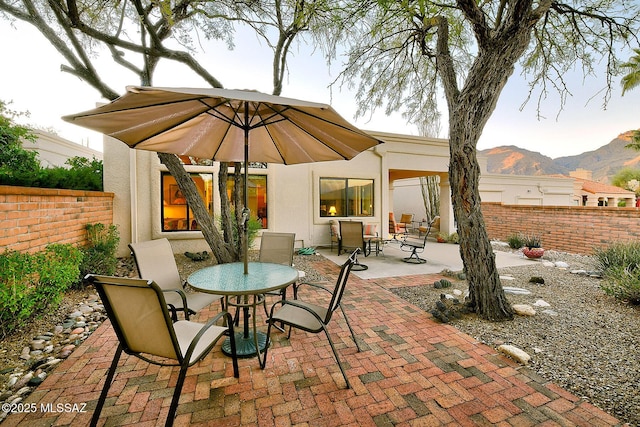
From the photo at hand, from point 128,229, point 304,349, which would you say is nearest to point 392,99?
point 304,349

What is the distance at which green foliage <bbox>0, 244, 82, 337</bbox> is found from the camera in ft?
8.62

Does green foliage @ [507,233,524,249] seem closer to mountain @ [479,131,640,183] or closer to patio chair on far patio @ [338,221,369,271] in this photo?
patio chair on far patio @ [338,221,369,271]

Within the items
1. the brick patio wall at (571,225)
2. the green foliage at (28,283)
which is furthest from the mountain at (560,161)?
the green foliage at (28,283)

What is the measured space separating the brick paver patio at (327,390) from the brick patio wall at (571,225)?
8099mm

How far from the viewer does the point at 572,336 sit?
10.3 feet

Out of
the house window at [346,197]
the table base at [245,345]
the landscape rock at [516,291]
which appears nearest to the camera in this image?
the table base at [245,345]

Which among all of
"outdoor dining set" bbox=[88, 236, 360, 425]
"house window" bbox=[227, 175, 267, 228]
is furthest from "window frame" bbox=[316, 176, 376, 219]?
"outdoor dining set" bbox=[88, 236, 360, 425]

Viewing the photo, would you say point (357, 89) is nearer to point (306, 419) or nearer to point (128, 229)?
point (306, 419)

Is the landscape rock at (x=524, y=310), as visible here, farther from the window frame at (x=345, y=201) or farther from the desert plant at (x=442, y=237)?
the desert plant at (x=442, y=237)

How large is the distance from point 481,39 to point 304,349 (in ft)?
14.1

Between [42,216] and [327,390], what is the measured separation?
4.98 m

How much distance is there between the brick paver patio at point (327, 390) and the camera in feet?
6.30

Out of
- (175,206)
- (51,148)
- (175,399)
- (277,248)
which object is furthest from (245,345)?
(51,148)

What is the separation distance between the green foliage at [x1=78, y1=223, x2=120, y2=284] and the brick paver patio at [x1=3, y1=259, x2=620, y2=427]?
93.6 inches
